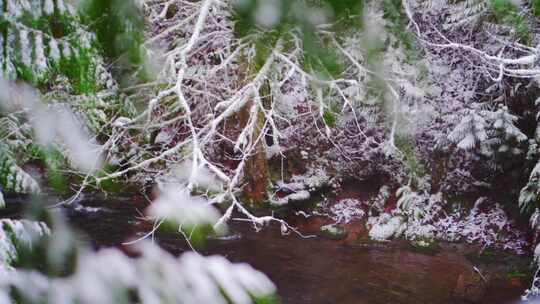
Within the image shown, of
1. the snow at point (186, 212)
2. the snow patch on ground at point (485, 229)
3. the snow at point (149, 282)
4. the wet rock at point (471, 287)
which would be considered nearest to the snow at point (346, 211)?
the snow patch on ground at point (485, 229)

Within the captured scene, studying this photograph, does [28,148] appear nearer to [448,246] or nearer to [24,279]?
[24,279]

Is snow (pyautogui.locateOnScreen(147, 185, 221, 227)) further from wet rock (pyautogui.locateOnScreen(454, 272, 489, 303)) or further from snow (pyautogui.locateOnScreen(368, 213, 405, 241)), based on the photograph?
snow (pyautogui.locateOnScreen(368, 213, 405, 241))

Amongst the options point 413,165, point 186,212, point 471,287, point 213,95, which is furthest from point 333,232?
point 186,212

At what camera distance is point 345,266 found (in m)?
8.10

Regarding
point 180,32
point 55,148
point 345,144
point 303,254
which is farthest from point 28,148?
point 345,144

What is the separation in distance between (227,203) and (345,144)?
10.6 feet

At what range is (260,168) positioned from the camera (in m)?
10.4

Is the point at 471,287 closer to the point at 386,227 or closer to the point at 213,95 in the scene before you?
the point at 386,227

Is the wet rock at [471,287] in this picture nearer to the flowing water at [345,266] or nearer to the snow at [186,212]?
the flowing water at [345,266]

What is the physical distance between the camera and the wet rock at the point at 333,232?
30.5ft

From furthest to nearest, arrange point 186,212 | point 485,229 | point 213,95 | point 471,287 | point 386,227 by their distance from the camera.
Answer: point 386,227 < point 485,229 < point 471,287 < point 213,95 < point 186,212

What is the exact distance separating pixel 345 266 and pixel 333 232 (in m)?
1.32

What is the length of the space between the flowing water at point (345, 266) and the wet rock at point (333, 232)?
0.14 metres

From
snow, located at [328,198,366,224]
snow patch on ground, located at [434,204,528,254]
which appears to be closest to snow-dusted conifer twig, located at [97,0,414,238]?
snow, located at [328,198,366,224]
